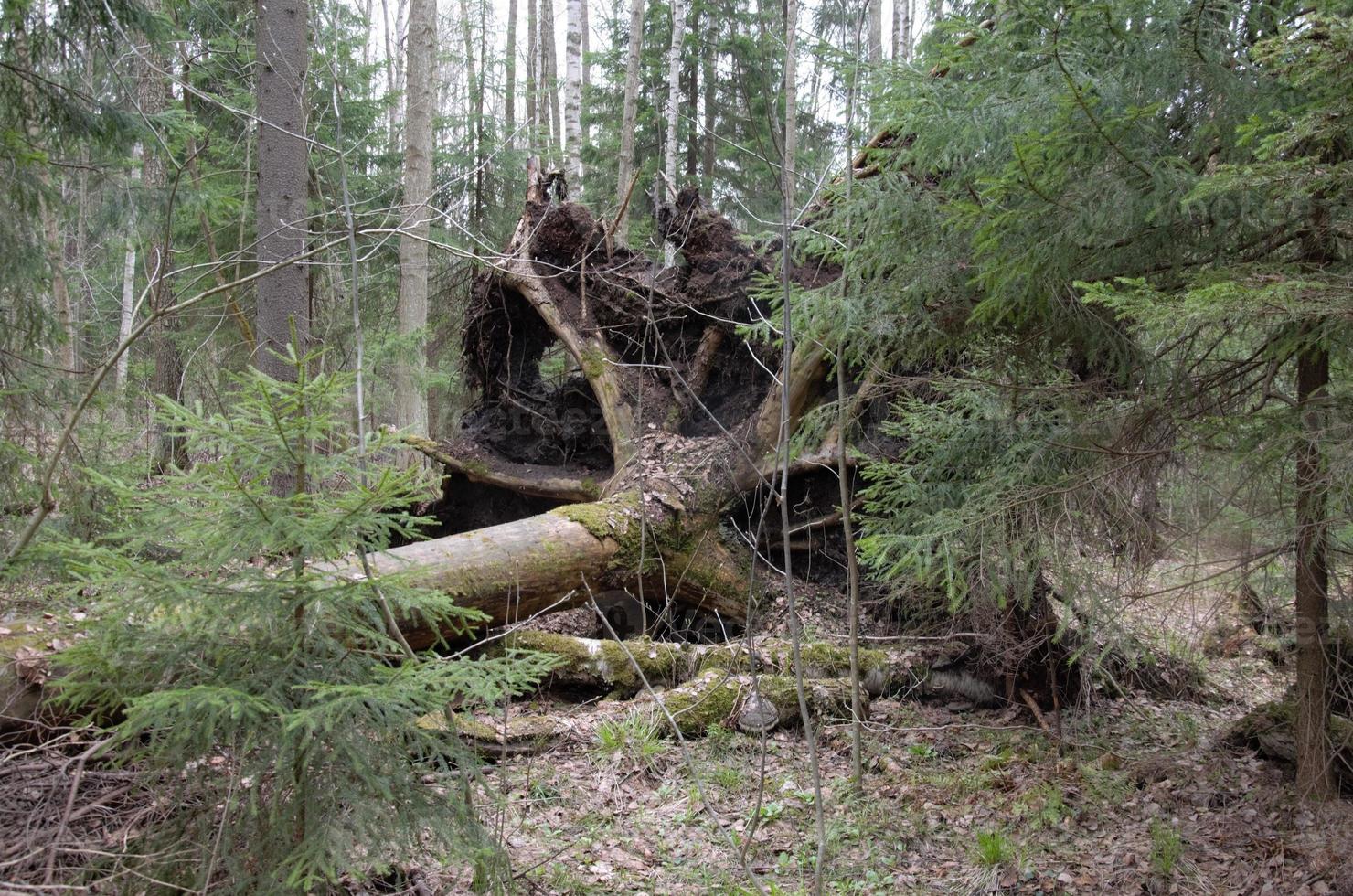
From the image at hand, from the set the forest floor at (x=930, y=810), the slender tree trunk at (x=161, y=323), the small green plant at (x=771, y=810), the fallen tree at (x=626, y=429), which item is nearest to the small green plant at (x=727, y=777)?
the forest floor at (x=930, y=810)

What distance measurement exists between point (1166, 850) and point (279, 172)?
7.15 m

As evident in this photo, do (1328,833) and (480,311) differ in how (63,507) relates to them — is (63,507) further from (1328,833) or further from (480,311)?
(1328,833)

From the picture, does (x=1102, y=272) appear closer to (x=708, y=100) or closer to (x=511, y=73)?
→ (x=708, y=100)

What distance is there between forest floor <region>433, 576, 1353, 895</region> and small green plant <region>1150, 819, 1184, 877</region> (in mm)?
10

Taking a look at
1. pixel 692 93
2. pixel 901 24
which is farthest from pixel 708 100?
pixel 901 24

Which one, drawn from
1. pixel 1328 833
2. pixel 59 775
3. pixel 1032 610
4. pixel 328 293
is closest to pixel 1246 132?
pixel 1328 833

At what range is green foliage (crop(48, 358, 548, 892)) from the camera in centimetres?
247

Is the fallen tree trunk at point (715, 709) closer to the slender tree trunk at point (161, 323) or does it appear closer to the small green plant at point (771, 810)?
the small green plant at point (771, 810)

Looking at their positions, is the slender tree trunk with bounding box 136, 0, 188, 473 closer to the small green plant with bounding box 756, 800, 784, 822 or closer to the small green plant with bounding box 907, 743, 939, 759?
the small green plant with bounding box 756, 800, 784, 822

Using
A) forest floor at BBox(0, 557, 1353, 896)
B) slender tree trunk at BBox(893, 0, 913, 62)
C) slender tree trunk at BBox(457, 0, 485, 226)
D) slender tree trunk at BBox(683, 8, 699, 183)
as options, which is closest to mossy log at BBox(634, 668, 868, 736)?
forest floor at BBox(0, 557, 1353, 896)

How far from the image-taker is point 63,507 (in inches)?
222

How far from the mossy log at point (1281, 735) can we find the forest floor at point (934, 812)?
0.09m

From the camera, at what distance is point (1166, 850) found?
4148mm

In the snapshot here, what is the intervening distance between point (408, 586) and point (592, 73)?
1076 inches
